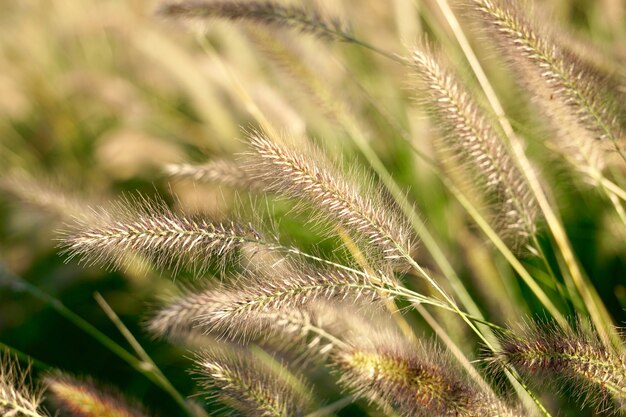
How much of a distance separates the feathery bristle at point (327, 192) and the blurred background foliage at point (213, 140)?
6.1 inches

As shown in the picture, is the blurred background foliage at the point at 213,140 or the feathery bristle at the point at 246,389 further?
the blurred background foliage at the point at 213,140

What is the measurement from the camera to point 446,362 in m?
1.51

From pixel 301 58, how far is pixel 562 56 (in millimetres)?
1114

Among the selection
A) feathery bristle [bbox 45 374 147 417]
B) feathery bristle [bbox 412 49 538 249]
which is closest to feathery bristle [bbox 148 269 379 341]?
feathery bristle [bbox 45 374 147 417]

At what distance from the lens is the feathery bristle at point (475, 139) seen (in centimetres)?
184

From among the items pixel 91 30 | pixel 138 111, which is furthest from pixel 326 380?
pixel 91 30

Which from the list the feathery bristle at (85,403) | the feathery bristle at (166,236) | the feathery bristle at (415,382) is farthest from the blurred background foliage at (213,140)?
the feathery bristle at (415,382)

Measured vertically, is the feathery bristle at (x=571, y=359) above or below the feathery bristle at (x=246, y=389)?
above

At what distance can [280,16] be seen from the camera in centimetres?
222

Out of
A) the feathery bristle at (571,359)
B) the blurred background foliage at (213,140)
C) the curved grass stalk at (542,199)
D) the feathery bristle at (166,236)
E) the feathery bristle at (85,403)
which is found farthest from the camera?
the blurred background foliage at (213,140)

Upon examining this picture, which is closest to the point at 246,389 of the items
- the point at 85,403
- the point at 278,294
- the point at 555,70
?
the point at 278,294

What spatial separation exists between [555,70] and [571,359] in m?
0.74

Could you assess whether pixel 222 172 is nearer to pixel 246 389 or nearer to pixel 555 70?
pixel 246 389

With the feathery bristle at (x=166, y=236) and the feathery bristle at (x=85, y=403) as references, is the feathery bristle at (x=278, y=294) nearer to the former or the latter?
the feathery bristle at (x=166, y=236)
